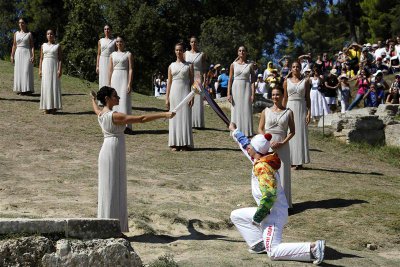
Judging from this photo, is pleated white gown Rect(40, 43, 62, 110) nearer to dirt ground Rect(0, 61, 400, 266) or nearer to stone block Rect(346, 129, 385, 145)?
dirt ground Rect(0, 61, 400, 266)

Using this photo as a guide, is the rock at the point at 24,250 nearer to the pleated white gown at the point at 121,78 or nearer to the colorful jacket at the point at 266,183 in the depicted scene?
the colorful jacket at the point at 266,183

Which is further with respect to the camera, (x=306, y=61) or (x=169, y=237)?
(x=306, y=61)

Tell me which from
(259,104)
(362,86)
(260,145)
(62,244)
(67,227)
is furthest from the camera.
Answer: (362,86)

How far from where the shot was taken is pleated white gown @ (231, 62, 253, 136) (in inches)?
710

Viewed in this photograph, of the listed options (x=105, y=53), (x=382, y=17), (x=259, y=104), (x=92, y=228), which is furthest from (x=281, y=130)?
(x=382, y=17)

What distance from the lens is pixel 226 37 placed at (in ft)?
125

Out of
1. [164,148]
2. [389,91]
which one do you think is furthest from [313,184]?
[389,91]

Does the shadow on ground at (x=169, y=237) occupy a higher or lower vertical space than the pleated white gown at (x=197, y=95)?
lower

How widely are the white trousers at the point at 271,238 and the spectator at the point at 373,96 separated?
1634 cm

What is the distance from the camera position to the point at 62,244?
924 cm

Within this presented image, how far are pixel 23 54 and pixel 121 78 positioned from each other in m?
4.28

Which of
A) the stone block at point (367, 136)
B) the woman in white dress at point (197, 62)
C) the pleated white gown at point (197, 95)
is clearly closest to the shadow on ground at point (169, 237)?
the pleated white gown at point (197, 95)

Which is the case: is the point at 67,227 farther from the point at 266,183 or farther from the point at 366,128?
the point at 366,128

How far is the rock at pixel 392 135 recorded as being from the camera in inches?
833
